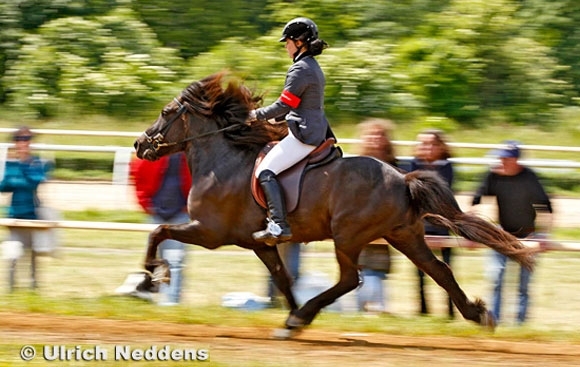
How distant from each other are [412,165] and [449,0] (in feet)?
40.9

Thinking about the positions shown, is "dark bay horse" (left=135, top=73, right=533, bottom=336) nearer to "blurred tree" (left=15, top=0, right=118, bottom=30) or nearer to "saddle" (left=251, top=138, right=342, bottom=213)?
"saddle" (left=251, top=138, right=342, bottom=213)

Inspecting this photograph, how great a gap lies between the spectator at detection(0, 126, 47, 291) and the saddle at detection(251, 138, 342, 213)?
2.64 metres

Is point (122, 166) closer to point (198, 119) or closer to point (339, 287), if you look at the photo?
point (198, 119)

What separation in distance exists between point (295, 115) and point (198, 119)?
1.01m

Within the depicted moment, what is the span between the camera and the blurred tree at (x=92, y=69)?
64.1ft

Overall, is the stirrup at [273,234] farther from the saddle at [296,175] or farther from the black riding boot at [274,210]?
the saddle at [296,175]

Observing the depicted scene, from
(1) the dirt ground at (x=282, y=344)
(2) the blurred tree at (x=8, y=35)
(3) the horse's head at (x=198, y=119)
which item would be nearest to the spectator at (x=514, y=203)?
(1) the dirt ground at (x=282, y=344)

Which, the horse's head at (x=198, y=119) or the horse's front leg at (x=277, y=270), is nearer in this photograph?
the horse's front leg at (x=277, y=270)

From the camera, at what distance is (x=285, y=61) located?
19859 millimetres

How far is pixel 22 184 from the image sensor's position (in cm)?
1038

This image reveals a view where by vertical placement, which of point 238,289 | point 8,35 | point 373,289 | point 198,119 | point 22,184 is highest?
point 198,119

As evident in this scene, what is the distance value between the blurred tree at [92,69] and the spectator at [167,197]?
9281mm

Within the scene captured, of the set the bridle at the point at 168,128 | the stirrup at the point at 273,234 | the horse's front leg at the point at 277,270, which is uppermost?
the bridle at the point at 168,128

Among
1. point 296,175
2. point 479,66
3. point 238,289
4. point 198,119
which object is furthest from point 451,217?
point 479,66
